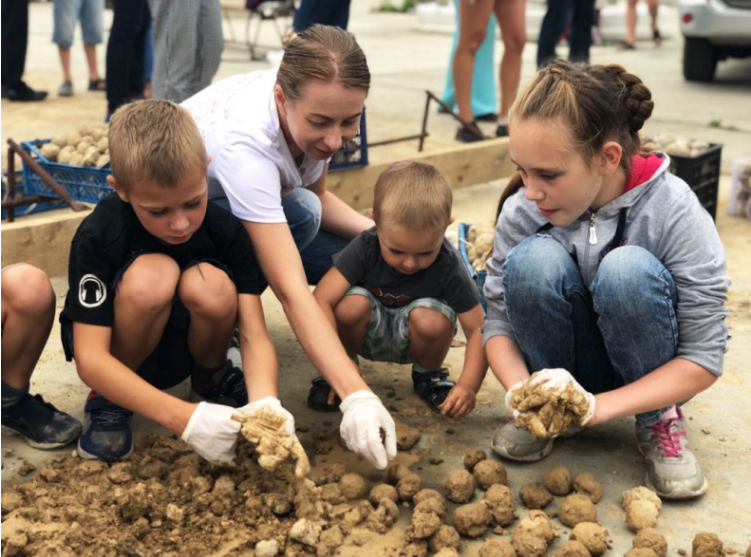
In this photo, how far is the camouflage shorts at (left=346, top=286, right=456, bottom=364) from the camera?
2.73 meters

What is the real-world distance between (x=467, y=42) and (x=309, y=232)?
3.04m

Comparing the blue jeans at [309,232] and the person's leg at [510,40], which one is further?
the person's leg at [510,40]

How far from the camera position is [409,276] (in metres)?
2.75

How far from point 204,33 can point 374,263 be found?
76.5 inches

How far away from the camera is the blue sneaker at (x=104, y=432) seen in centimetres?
244

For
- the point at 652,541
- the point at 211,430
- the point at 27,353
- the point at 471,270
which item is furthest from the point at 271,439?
the point at 471,270

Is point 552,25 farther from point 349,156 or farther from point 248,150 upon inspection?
Answer: point 248,150

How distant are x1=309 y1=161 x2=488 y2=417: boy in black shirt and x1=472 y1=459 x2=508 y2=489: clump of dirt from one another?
25 cm

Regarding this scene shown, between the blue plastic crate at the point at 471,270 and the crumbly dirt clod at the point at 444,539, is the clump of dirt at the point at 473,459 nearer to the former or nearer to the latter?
the crumbly dirt clod at the point at 444,539

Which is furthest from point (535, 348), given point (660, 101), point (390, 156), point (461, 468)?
point (660, 101)

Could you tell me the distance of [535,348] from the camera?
2.49m

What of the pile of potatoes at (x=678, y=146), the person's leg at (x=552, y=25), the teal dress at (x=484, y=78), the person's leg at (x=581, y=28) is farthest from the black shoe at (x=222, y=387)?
the person's leg at (x=581, y=28)

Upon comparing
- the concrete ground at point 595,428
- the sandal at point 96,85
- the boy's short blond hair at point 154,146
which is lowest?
the sandal at point 96,85

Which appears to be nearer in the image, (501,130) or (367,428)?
(367,428)
